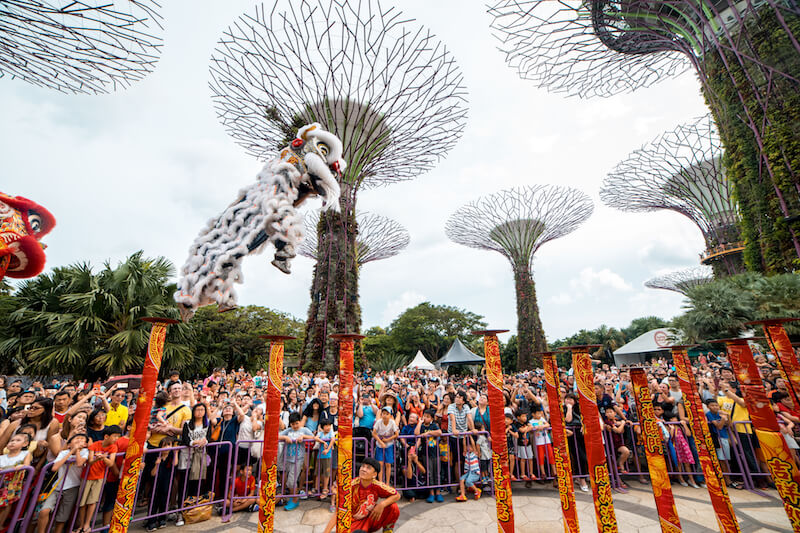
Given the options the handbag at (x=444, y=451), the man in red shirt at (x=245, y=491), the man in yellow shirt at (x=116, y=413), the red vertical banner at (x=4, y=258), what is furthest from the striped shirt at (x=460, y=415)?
the red vertical banner at (x=4, y=258)

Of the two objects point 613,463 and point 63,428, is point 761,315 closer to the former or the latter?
point 613,463

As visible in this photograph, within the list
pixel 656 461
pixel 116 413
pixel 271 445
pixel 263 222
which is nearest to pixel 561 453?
pixel 656 461

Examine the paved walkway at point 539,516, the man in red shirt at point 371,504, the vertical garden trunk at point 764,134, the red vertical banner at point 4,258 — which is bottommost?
the paved walkway at point 539,516

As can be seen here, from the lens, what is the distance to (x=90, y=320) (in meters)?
11.9

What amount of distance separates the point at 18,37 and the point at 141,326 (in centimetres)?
1025

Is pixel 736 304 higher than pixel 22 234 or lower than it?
higher

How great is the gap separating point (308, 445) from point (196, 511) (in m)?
1.59

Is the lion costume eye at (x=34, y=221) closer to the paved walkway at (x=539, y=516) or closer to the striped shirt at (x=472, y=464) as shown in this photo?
the paved walkway at (x=539, y=516)

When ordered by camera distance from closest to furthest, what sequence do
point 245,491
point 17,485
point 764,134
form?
point 17,485
point 245,491
point 764,134

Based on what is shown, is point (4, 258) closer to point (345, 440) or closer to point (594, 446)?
point (345, 440)

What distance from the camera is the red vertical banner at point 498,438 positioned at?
3076 mm

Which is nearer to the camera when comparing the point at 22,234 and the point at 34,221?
the point at 22,234

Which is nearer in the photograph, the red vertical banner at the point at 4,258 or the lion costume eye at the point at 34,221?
the red vertical banner at the point at 4,258

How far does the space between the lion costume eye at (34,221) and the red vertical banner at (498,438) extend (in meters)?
4.10
